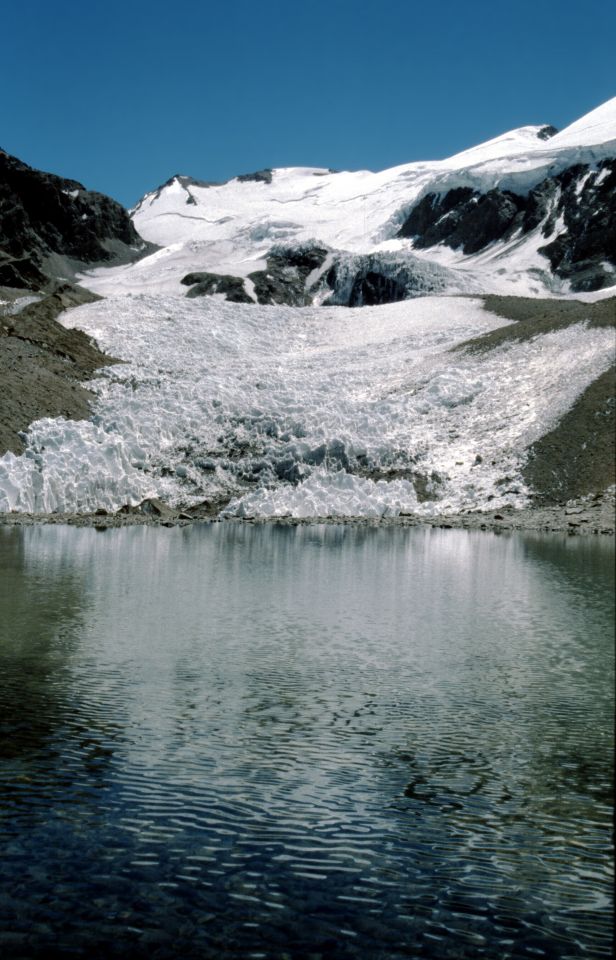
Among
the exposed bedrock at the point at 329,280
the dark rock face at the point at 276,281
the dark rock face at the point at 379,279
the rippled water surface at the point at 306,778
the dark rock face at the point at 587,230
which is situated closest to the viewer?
the rippled water surface at the point at 306,778

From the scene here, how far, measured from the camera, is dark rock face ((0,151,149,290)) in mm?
165500

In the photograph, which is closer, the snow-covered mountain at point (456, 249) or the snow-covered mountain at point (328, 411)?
the snow-covered mountain at point (328, 411)

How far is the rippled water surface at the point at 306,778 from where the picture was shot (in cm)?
741

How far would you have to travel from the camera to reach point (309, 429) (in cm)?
4919

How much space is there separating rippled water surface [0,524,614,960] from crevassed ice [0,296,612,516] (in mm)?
23105

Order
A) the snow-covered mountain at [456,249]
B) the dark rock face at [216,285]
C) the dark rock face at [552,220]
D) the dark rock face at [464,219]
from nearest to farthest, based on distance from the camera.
A: the dark rock face at [216,285]
the snow-covered mountain at [456,249]
the dark rock face at [552,220]
the dark rock face at [464,219]

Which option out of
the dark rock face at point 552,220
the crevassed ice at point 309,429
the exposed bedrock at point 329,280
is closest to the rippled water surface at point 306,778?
the crevassed ice at point 309,429

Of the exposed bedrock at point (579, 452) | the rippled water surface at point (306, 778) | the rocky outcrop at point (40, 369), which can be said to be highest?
the rocky outcrop at point (40, 369)

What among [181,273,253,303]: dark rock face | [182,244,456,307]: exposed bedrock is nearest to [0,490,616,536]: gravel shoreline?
[182,244,456,307]: exposed bedrock

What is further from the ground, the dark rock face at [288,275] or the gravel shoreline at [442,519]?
the dark rock face at [288,275]

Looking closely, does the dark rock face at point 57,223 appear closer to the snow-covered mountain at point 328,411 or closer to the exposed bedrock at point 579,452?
the snow-covered mountain at point 328,411

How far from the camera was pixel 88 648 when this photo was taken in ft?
56.1

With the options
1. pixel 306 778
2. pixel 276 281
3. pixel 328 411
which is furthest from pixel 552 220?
pixel 306 778

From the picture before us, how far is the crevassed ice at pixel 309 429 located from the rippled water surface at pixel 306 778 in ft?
75.8
